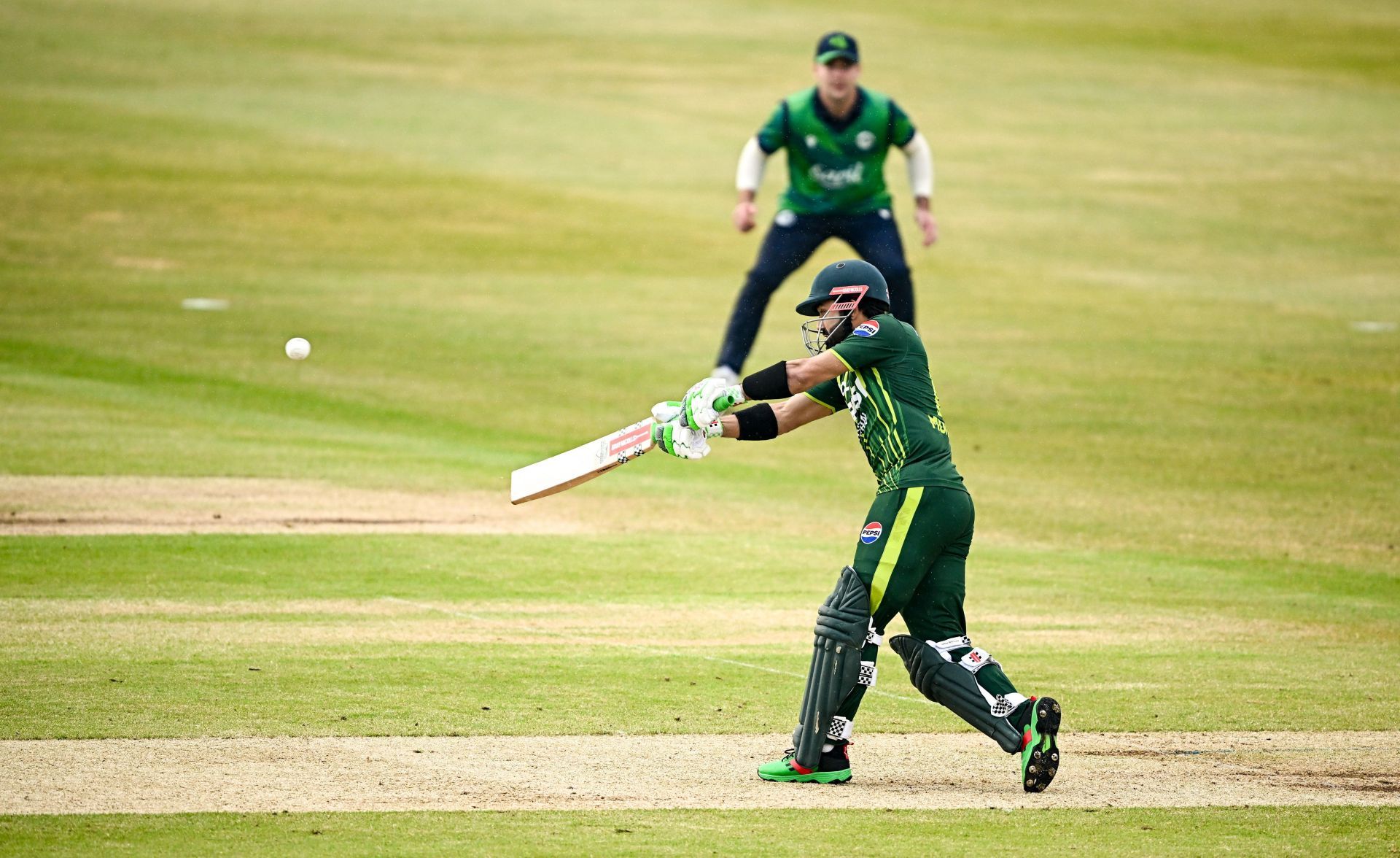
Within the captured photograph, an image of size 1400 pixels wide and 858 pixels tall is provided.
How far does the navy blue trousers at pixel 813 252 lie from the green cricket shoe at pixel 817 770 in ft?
22.9

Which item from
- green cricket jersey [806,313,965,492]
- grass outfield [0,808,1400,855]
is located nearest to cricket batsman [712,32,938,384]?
green cricket jersey [806,313,965,492]

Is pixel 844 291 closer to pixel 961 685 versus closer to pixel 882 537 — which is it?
pixel 882 537

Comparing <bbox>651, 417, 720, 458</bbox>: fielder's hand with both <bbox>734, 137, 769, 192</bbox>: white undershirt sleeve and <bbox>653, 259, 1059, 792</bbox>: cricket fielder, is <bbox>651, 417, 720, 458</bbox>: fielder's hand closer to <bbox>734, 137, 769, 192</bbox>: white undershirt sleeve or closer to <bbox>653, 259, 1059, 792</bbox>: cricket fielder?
<bbox>653, 259, 1059, 792</bbox>: cricket fielder

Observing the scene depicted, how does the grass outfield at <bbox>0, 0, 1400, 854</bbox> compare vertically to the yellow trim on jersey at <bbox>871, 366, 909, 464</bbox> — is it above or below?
below

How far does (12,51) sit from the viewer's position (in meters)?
34.7

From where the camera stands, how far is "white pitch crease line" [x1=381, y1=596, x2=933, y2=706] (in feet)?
27.6

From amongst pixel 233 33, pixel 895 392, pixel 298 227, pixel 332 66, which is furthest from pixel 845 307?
pixel 233 33

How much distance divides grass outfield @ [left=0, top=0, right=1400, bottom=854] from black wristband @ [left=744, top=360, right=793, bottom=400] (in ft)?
4.98

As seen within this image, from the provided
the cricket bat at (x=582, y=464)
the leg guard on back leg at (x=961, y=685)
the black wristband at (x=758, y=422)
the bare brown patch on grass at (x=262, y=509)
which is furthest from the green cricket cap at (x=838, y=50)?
the leg guard on back leg at (x=961, y=685)

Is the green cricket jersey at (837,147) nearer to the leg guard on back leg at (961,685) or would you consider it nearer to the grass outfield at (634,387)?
the grass outfield at (634,387)

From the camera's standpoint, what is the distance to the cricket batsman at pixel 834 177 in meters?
13.5

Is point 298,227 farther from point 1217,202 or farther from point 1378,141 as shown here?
point 1378,141

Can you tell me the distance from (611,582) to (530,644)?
1506 mm

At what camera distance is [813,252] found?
13.6 metres
